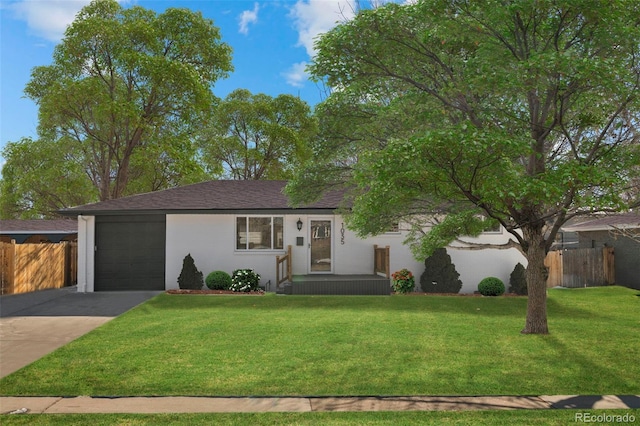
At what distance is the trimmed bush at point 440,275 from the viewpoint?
1694 cm

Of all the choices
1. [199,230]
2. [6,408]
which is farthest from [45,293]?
[6,408]

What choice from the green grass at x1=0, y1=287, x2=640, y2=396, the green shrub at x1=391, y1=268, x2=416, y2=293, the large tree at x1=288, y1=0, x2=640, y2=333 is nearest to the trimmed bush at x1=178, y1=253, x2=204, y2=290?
the green grass at x1=0, y1=287, x2=640, y2=396

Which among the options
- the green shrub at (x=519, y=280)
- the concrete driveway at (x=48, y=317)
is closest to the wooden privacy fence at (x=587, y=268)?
the green shrub at (x=519, y=280)

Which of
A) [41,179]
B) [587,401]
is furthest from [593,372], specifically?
[41,179]

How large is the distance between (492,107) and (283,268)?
32.0 feet

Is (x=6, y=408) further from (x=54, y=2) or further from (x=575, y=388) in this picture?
(x=54, y=2)

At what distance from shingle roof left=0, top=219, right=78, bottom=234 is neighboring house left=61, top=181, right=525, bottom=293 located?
1482 centimetres

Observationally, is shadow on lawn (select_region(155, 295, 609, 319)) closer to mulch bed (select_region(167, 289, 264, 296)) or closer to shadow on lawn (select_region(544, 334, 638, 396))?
mulch bed (select_region(167, 289, 264, 296))

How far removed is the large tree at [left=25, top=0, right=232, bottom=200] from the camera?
2462 centimetres

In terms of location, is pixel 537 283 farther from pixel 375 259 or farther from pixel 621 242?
pixel 621 242

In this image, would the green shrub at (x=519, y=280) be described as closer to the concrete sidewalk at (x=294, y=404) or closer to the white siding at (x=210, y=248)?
the white siding at (x=210, y=248)

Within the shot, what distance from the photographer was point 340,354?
843cm

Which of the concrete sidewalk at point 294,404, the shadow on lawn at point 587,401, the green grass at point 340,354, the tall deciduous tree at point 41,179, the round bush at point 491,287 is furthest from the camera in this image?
the tall deciduous tree at point 41,179

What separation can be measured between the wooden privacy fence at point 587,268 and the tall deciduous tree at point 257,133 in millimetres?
18310
